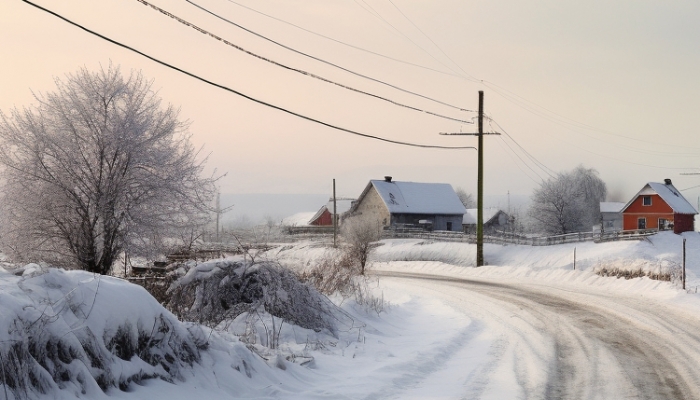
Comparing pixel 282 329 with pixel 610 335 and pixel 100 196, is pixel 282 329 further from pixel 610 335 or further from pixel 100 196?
pixel 100 196

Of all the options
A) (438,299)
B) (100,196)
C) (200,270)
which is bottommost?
(438,299)

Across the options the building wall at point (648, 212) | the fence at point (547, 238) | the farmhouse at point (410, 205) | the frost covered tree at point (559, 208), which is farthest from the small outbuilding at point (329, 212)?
the building wall at point (648, 212)

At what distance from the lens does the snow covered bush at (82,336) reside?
18.6ft

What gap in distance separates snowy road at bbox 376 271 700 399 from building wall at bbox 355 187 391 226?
47184 mm

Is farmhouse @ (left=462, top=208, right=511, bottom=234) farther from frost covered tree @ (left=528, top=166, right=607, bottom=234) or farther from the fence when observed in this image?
the fence

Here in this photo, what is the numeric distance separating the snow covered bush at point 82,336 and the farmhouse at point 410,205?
58.6 meters

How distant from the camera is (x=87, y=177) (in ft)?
73.3

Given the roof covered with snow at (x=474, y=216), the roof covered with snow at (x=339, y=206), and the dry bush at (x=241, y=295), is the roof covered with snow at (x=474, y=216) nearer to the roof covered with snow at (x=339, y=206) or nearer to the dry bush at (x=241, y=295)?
the roof covered with snow at (x=339, y=206)

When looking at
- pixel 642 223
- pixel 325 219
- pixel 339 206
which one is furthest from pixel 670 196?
pixel 325 219

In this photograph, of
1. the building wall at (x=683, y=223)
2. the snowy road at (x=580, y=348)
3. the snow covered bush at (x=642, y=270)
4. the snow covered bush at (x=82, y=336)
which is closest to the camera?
the snow covered bush at (x=82, y=336)

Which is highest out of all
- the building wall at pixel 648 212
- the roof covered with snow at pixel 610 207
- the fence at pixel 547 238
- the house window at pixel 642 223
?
the roof covered with snow at pixel 610 207

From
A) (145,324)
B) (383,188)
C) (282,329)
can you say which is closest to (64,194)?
(282,329)

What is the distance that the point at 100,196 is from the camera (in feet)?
72.8

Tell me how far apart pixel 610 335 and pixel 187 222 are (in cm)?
1652
